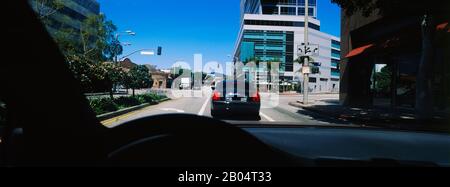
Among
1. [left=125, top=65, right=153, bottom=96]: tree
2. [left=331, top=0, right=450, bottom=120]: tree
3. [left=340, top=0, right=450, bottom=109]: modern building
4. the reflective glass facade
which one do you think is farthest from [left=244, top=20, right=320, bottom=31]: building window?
[left=331, top=0, right=450, bottom=120]: tree

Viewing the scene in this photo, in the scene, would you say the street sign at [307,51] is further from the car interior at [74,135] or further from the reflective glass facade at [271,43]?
the reflective glass facade at [271,43]

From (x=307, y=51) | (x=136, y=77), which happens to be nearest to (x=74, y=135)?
(x=307, y=51)

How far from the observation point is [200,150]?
4.95 ft

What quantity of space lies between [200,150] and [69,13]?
1719 inches

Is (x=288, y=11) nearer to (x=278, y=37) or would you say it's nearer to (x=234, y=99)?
(x=278, y=37)

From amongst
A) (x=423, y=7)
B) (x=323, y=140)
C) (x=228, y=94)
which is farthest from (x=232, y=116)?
(x=323, y=140)

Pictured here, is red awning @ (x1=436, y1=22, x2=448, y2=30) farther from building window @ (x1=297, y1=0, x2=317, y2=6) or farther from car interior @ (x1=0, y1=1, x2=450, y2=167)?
building window @ (x1=297, y1=0, x2=317, y2=6)

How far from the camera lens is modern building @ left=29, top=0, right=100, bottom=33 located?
2646 cm

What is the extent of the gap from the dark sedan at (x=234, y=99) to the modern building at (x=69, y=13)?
6.33m

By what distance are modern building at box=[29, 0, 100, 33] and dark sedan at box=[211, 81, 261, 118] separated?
6.33 m

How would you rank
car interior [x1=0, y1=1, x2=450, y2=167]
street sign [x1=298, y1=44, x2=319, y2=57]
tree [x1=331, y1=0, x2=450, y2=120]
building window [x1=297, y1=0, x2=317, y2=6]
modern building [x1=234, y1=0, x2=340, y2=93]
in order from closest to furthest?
1. car interior [x1=0, y1=1, x2=450, y2=167]
2. tree [x1=331, y1=0, x2=450, y2=120]
3. street sign [x1=298, y1=44, x2=319, y2=57]
4. modern building [x1=234, y1=0, x2=340, y2=93]
5. building window [x1=297, y1=0, x2=317, y2=6]

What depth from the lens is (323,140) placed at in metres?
2.19

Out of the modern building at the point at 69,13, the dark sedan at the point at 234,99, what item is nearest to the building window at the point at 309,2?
the modern building at the point at 69,13
